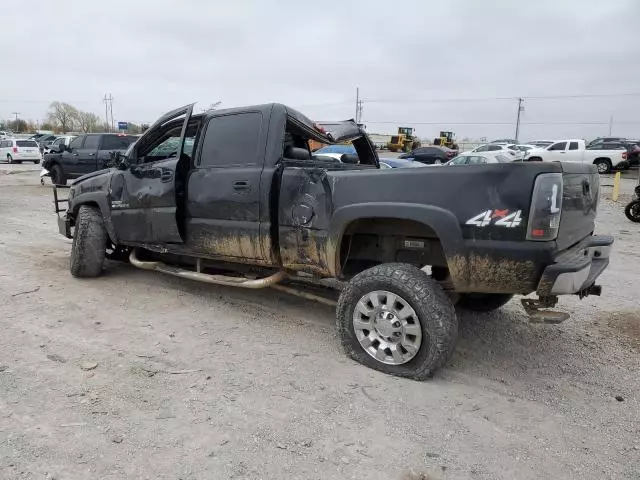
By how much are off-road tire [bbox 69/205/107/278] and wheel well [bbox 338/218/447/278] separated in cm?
302

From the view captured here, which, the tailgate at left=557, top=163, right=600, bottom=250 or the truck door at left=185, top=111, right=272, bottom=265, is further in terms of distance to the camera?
the truck door at left=185, top=111, right=272, bottom=265

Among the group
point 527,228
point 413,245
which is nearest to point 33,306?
point 413,245

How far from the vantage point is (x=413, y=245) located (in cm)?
381

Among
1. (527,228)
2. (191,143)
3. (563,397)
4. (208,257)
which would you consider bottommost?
(563,397)

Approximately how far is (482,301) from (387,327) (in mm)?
1512

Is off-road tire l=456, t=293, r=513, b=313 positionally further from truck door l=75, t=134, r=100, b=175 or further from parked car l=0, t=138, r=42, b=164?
parked car l=0, t=138, r=42, b=164

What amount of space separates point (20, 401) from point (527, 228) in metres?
3.20

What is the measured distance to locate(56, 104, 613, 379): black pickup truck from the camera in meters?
3.04

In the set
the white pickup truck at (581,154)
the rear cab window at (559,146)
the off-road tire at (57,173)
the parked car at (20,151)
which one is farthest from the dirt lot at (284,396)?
the parked car at (20,151)

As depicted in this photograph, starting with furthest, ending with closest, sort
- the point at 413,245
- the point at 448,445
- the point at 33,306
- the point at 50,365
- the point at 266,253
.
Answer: the point at 33,306
the point at 266,253
the point at 413,245
the point at 50,365
the point at 448,445

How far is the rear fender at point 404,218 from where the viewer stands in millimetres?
3172

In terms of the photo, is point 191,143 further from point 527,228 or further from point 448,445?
point 448,445

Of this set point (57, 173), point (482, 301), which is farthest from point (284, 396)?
point (57, 173)

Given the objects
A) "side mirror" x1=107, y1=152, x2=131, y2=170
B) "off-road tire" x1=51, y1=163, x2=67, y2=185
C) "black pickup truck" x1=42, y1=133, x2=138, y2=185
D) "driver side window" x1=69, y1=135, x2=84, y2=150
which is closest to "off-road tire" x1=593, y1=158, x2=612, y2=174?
"black pickup truck" x1=42, y1=133, x2=138, y2=185
